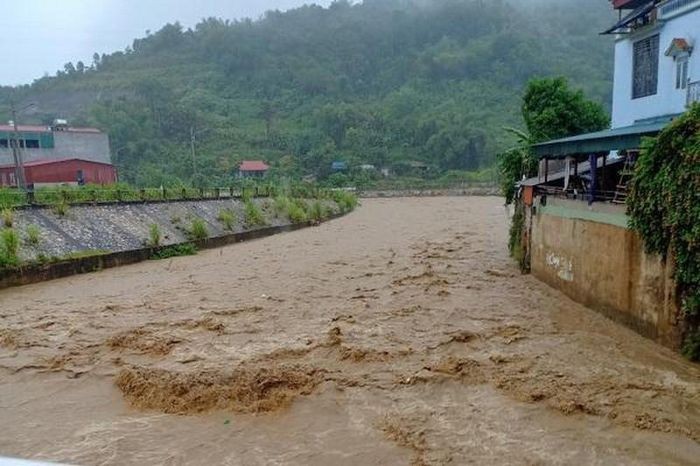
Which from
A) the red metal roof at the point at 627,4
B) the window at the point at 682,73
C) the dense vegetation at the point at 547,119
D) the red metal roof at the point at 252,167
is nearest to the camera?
the window at the point at 682,73

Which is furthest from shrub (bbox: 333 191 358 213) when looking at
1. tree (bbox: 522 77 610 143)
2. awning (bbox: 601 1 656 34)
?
awning (bbox: 601 1 656 34)

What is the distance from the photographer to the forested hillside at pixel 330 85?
70.2 meters

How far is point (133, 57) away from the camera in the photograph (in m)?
125

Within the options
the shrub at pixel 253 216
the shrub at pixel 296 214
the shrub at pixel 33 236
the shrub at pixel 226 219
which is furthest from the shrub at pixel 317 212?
the shrub at pixel 33 236

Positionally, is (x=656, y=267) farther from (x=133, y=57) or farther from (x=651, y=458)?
(x=133, y=57)

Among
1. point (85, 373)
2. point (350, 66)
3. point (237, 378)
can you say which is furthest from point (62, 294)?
point (350, 66)

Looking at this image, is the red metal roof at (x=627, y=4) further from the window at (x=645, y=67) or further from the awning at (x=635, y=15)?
the window at (x=645, y=67)

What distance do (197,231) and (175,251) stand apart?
216cm

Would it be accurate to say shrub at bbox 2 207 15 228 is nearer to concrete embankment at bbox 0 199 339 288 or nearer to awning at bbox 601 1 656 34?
concrete embankment at bbox 0 199 339 288

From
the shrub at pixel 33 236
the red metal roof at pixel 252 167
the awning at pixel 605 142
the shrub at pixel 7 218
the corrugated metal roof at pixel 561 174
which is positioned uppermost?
the red metal roof at pixel 252 167

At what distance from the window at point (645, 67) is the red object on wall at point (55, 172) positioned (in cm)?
3362

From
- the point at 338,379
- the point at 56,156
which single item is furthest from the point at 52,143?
the point at 338,379

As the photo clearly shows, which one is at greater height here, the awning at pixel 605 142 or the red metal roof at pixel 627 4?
the red metal roof at pixel 627 4

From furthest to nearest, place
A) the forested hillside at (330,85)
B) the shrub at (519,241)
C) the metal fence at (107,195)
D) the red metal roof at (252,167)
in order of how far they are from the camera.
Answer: the forested hillside at (330,85) < the red metal roof at (252,167) < the metal fence at (107,195) < the shrub at (519,241)
